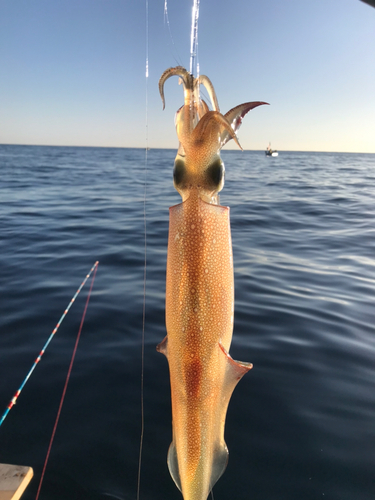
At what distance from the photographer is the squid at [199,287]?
1146 millimetres

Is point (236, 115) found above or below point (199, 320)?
above

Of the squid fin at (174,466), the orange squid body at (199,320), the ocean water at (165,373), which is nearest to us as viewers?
the orange squid body at (199,320)

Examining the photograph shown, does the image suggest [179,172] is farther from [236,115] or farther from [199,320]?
[199,320]

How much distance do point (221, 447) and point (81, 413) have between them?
2511 mm

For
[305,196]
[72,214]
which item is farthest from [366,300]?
[305,196]

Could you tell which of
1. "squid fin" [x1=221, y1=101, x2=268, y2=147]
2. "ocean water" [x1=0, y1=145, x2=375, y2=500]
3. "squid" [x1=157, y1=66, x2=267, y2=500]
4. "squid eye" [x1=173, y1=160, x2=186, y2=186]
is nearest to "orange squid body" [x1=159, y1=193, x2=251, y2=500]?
"squid" [x1=157, y1=66, x2=267, y2=500]

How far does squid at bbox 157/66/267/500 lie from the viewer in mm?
1146

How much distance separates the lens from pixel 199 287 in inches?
44.8

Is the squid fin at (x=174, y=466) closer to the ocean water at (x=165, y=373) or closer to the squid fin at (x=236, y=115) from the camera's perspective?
the squid fin at (x=236, y=115)

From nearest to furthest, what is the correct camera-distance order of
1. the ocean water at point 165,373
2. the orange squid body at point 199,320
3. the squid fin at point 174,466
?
the orange squid body at point 199,320
the squid fin at point 174,466
the ocean water at point 165,373

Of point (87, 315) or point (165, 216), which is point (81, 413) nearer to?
point (87, 315)

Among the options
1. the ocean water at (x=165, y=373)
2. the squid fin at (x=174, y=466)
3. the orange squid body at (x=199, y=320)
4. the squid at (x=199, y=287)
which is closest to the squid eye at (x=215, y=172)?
the squid at (x=199, y=287)

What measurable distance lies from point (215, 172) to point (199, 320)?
52cm

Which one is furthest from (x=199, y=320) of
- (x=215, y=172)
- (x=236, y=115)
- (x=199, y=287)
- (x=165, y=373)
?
(x=165, y=373)
